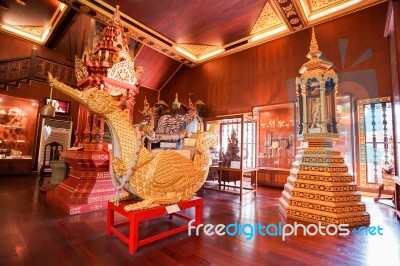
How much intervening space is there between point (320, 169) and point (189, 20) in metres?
5.16

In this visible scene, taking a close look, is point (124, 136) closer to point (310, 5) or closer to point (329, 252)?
point (329, 252)

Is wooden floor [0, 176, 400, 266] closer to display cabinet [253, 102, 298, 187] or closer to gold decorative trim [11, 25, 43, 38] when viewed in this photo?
display cabinet [253, 102, 298, 187]

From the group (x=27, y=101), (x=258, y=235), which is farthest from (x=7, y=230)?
(x=27, y=101)

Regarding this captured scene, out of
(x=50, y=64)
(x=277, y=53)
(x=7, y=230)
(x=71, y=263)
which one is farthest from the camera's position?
(x=277, y=53)

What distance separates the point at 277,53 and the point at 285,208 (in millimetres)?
4744

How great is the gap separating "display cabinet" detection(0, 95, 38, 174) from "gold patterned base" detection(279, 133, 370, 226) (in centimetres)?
761

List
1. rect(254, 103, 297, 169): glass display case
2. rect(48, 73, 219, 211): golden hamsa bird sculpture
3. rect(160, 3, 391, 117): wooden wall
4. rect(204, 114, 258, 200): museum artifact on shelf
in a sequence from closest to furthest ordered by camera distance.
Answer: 1. rect(48, 73, 219, 211): golden hamsa bird sculpture
2. rect(204, 114, 258, 200): museum artifact on shelf
3. rect(160, 3, 391, 117): wooden wall
4. rect(254, 103, 297, 169): glass display case

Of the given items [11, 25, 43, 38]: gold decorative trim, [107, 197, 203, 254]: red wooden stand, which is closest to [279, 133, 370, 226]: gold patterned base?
[107, 197, 203, 254]: red wooden stand

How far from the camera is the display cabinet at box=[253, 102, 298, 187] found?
5.38 m

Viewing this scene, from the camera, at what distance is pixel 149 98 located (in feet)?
29.6

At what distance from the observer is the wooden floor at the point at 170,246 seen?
1.50 m

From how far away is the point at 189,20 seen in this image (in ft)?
18.4

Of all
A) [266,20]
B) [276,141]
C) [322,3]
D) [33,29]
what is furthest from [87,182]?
[33,29]

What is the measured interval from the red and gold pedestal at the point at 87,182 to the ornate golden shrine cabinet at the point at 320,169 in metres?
2.75
